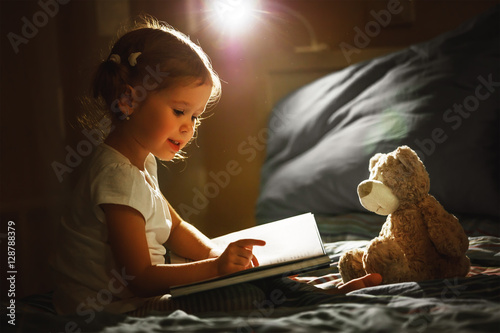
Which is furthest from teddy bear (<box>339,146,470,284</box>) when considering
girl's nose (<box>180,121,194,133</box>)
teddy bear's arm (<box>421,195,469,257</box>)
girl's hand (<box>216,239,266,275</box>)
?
girl's nose (<box>180,121,194,133</box>)

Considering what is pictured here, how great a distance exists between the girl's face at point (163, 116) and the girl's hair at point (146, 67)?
0.01m

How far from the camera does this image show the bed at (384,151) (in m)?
0.73

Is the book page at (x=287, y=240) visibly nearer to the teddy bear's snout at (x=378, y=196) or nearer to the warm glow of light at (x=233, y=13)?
the teddy bear's snout at (x=378, y=196)

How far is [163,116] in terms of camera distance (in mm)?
957

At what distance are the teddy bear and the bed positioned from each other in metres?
0.05

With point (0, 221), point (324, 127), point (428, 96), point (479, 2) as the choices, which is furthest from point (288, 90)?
point (0, 221)

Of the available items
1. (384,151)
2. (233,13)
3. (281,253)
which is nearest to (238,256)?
(281,253)

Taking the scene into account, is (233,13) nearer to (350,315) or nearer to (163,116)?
(163,116)

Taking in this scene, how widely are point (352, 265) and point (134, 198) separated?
0.40 meters

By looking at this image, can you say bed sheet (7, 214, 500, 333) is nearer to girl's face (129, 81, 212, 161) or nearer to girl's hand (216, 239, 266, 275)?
girl's hand (216, 239, 266, 275)

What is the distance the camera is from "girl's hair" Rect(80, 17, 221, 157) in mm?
950

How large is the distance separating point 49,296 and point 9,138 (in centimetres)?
65

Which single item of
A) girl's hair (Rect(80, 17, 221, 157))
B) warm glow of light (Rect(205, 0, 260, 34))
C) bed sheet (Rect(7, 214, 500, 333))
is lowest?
bed sheet (Rect(7, 214, 500, 333))

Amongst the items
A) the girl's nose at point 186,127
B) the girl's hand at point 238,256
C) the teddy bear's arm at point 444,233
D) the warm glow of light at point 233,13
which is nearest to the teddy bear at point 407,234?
the teddy bear's arm at point 444,233
